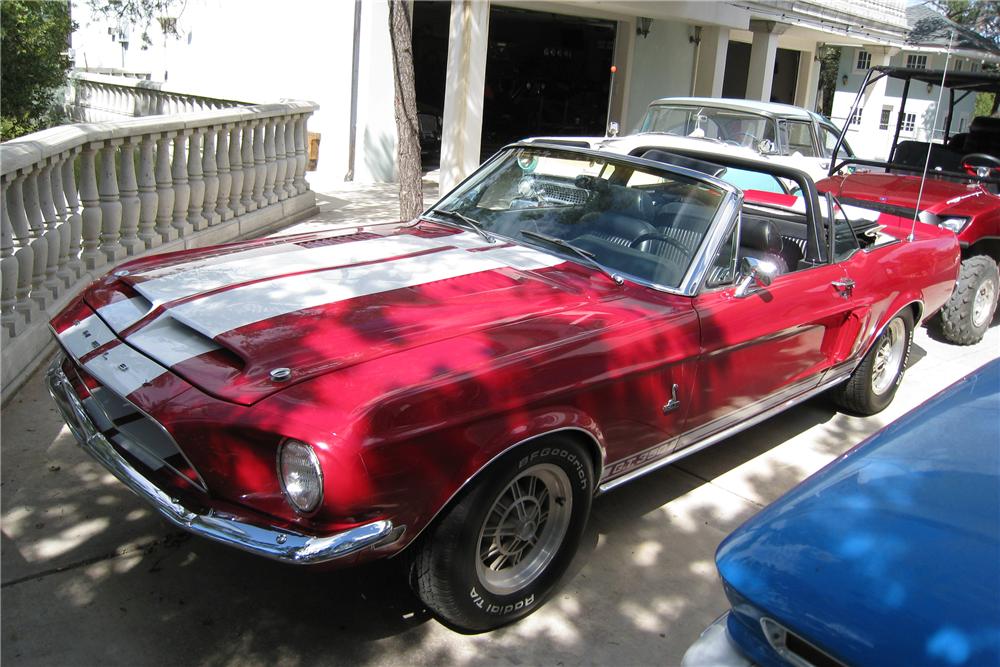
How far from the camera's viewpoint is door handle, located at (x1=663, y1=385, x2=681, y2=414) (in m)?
3.58

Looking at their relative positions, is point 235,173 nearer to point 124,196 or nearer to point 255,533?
point 124,196

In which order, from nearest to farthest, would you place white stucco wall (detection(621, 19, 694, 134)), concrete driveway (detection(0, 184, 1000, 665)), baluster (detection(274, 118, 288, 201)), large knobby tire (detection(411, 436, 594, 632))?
large knobby tire (detection(411, 436, 594, 632))
concrete driveway (detection(0, 184, 1000, 665))
baluster (detection(274, 118, 288, 201))
white stucco wall (detection(621, 19, 694, 134))

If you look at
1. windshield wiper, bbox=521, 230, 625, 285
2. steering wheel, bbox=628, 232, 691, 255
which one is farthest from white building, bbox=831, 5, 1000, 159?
windshield wiper, bbox=521, 230, 625, 285

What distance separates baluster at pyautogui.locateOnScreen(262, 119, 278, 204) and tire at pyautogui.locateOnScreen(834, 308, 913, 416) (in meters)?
6.16

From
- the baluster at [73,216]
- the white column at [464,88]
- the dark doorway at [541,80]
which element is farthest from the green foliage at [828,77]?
the baluster at [73,216]

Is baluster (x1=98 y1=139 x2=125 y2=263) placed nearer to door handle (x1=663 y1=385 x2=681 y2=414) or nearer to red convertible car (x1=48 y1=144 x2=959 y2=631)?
red convertible car (x1=48 y1=144 x2=959 y2=631)

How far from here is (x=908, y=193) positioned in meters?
7.12

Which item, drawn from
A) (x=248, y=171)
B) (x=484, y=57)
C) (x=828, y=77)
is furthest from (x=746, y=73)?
(x=248, y=171)

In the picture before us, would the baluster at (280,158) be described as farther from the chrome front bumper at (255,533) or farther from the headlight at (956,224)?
the chrome front bumper at (255,533)

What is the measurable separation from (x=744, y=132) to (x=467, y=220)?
7127 millimetres

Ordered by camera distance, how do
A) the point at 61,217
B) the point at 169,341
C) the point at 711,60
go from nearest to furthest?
the point at 169,341 < the point at 61,217 < the point at 711,60

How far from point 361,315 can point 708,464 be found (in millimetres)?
2353

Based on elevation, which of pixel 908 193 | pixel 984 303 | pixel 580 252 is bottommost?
pixel 984 303

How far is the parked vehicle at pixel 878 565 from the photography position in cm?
184
